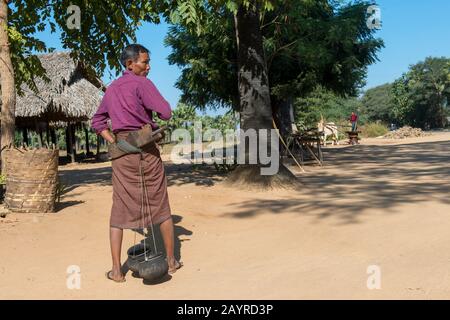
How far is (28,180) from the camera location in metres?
6.15

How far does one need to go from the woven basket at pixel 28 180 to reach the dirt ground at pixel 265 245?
213 millimetres

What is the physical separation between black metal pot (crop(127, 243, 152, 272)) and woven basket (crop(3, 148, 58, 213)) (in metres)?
2.82

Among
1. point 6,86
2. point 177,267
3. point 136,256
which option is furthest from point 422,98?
point 136,256

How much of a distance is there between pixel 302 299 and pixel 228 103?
47.5 feet

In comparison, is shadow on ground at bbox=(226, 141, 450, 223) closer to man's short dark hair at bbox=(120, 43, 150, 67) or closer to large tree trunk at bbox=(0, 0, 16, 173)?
man's short dark hair at bbox=(120, 43, 150, 67)

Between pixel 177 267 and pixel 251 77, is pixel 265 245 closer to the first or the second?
pixel 177 267

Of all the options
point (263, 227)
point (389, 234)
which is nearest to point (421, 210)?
point (389, 234)

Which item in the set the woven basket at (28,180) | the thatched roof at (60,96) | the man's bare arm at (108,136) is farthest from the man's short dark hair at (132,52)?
the thatched roof at (60,96)

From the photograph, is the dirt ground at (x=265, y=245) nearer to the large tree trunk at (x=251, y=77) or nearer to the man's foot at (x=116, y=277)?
the man's foot at (x=116, y=277)

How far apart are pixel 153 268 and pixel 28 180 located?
336 cm

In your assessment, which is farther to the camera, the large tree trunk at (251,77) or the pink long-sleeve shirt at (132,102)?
the large tree trunk at (251,77)

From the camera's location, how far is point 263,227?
5.41 metres

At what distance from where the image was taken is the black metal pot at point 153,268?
137 inches

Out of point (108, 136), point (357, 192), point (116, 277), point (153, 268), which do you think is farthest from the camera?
point (357, 192)
